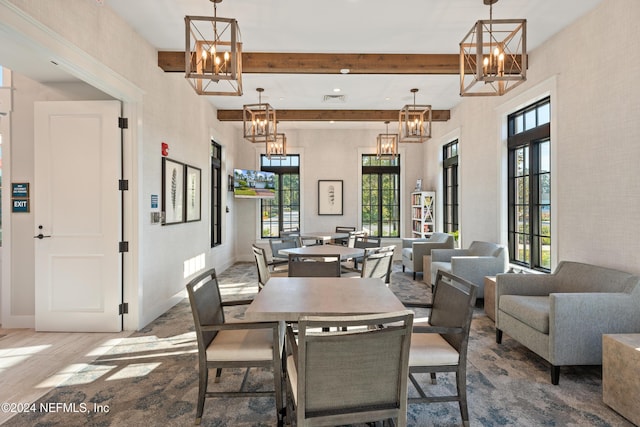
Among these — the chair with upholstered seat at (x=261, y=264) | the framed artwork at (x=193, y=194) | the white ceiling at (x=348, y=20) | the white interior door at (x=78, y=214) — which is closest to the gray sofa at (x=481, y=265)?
the chair with upholstered seat at (x=261, y=264)

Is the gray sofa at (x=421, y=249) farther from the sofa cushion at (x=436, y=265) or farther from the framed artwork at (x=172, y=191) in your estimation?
the framed artwork at (x=172, y=191)

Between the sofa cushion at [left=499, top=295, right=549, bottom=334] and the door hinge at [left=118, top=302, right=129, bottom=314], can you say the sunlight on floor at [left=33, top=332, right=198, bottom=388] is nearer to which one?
the door hinge at [left=118, top=302, right=129, bottom=314]

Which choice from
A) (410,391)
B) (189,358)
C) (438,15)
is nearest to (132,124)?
(189,358)

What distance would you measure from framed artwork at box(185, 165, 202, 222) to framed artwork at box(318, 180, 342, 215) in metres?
3.59

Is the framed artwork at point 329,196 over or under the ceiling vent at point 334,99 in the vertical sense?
under

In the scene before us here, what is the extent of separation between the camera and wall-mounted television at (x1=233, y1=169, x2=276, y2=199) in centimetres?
829

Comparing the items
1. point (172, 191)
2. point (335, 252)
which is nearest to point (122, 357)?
point (172, 191)

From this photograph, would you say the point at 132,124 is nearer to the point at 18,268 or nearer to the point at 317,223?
the point at 18,268

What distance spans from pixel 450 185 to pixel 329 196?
292 cm

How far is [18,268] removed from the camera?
409 cm

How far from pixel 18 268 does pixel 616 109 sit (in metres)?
6.44

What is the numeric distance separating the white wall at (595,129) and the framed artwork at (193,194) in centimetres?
489

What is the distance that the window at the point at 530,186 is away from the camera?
448cm

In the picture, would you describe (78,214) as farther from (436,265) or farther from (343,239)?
(436,265)
